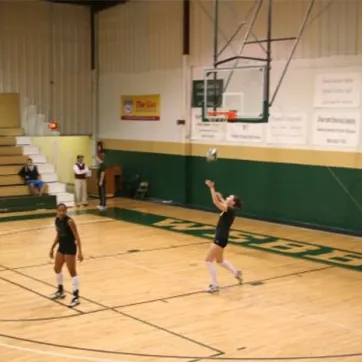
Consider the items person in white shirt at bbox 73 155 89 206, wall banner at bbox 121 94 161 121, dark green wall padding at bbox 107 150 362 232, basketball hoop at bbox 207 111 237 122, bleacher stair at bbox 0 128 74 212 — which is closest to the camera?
basketball hoop at bbox 207 111 237 122

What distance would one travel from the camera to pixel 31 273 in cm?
1125

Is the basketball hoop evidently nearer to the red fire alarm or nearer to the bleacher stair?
the bleacher stair

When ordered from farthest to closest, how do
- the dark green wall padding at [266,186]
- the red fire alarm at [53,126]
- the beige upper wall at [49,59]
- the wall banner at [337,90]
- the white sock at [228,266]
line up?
1. the red fire alarm at [53,126]
2. the beige upper wall at [49,59]
3. the dark green wall padding at [266,186]
4. the wall banner at [337,90]
5. the white sock at [228,266]

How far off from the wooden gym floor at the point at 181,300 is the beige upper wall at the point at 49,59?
25.0 ft

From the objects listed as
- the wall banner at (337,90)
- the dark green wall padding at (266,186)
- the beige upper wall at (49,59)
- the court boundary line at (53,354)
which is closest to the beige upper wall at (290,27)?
the wall banner at (337,90)

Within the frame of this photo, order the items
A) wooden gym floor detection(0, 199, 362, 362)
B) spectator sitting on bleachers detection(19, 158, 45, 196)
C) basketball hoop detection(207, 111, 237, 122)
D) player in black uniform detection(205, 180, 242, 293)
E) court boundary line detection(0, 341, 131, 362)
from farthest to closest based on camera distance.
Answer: spectator sitting on bleachers detection(19, 158, 45, 196)
basketball hoop detection(207, 111, 237, 122)
player in black uniform detection(205, 180, 242, 293)
wooden gym floor detection(0, 199, 362, 362)
court boundary line detection(0, 341, 131, 362)

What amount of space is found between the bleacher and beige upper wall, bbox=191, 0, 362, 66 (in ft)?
19.8

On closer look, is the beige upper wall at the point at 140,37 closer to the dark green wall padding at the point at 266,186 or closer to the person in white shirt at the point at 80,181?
the dark green wall padding at the point at 266,186

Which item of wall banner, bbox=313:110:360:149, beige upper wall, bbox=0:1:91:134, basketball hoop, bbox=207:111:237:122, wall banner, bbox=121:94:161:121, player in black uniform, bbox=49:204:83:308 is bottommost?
player in black uniform, bbox=49:204:83:308

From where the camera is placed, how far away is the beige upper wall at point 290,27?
49.8 ft

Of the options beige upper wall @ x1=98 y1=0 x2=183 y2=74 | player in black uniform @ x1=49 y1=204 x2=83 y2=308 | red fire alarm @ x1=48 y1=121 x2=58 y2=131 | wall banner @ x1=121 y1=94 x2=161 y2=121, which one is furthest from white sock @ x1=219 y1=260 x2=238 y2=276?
red fire alarm @ x1=48 y1=121 x2=58 y2=131

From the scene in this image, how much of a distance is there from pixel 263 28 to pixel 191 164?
462 centimetres

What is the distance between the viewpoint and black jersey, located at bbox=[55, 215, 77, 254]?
9.16 metres

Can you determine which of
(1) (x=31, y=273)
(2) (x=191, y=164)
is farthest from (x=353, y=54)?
(1) (x=31, y=273)
